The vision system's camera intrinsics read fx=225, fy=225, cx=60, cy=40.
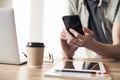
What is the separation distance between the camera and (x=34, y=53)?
3.10 feet

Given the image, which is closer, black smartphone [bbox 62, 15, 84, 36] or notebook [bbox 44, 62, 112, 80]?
notebook [bbox 44, 62, 112, 80]

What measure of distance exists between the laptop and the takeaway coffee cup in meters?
0.06

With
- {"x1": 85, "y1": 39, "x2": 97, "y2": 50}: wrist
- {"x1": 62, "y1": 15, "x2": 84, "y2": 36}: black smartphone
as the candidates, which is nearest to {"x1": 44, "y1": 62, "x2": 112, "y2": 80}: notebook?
{"x1": 62, "y1": 15, "x2": 84, "y2": 36}: black smartphone

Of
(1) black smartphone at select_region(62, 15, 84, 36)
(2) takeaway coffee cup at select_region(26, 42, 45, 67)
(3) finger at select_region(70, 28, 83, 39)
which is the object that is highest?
(1) black smartphone at select_region(62, 15, 84, 36)

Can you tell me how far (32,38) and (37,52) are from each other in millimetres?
1743

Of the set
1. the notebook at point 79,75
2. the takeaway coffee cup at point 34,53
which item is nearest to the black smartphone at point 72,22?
the takeaway coffee cup at point 34,53

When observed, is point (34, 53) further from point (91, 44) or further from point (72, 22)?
point (91, 44)

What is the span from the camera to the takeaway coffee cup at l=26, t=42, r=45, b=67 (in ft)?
3.09

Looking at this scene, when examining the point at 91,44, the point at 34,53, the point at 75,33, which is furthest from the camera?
the point at 91,44

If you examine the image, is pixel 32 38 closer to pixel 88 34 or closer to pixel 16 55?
pixel 88 34

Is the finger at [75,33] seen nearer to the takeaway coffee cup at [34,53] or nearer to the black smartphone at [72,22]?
the black smartphone at [72,22]

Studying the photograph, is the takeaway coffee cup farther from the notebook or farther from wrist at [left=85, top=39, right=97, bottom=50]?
wrist at [left=85, top=39, right=97, bottom=50]

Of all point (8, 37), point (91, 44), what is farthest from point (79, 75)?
point (91, 44)

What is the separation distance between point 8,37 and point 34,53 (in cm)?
13
